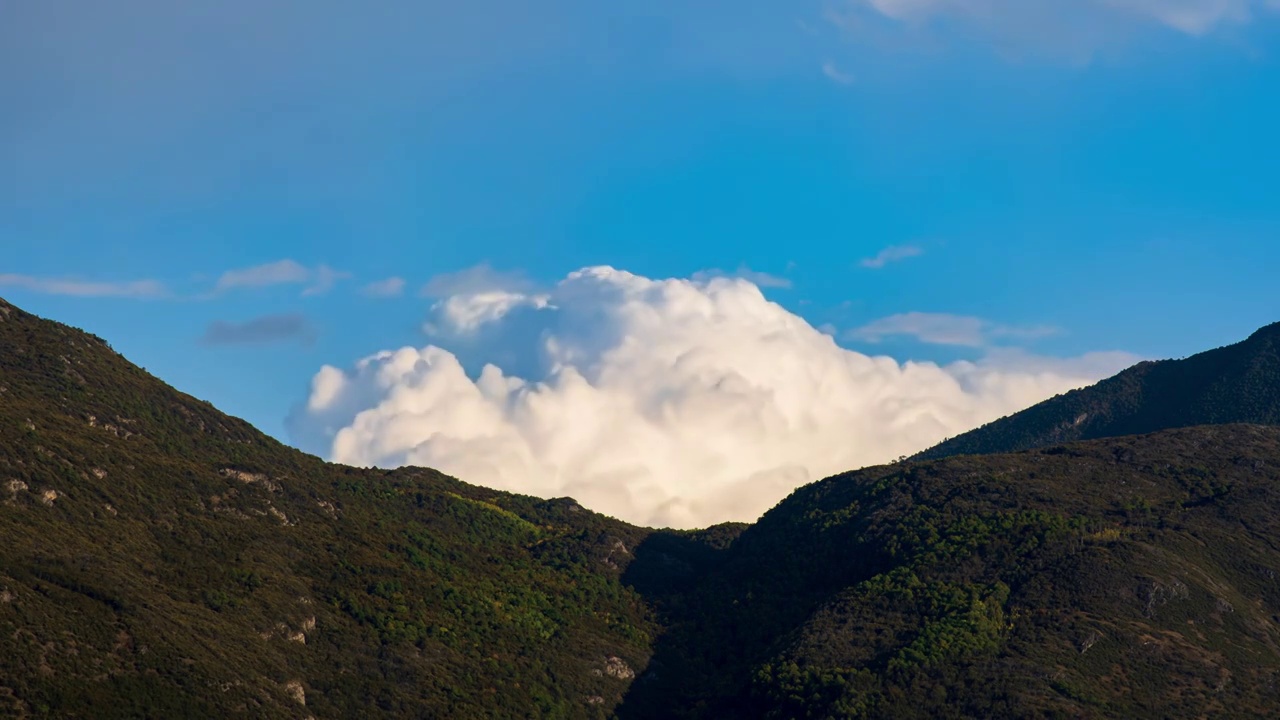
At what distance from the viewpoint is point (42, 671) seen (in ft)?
629

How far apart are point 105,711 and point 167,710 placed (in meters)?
9.60

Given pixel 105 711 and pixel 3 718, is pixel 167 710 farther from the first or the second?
pixel 3 718

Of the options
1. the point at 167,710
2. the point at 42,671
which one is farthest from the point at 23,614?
the point at 167,710

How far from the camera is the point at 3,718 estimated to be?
179250mm

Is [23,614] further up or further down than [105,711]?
further up

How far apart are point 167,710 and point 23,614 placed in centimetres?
2492

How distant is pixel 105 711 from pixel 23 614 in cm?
2003

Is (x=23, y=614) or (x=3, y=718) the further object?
(x=23, y=614)

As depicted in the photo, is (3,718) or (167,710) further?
(167,710)

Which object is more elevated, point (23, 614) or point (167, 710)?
point (23, 614)

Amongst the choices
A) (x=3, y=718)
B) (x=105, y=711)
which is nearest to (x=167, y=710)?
(x=105, y=711)

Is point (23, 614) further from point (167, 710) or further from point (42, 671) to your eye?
point (167, 710)

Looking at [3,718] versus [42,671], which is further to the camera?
[42,671]
